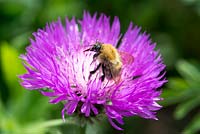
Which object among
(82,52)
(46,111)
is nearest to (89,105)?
(82,52)

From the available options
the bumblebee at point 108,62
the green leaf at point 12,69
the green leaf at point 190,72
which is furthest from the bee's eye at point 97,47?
the green leaf at point 12,69

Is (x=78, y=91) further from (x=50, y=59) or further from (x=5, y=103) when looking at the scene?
(x=5, y=103)

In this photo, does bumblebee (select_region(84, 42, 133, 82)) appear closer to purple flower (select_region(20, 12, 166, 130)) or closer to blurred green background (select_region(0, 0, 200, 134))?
purple flower (select_region(20, 12, 166, 130))

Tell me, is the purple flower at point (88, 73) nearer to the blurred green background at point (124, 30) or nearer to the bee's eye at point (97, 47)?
the bee's eye at point (97, 47)

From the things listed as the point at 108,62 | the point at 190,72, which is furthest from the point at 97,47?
the point at 190,72

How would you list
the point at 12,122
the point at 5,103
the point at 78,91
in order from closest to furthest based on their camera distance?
1. the point at 78,91
2. the point at 12,122
3. the point at 5,103

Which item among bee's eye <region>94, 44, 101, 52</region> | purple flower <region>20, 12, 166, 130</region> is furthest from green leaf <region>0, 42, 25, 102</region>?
bee's eye <region>94, 44, 101, 52</region>

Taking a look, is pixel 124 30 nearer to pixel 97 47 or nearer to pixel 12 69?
pixel 12 69
